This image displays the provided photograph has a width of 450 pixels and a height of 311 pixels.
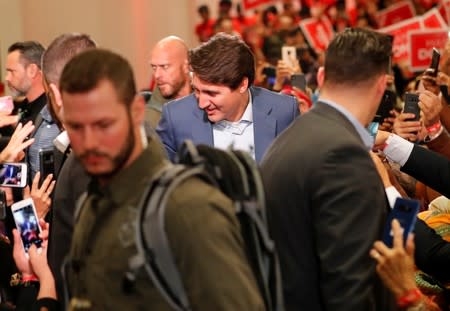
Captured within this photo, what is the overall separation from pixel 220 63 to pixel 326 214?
1960 millimetres

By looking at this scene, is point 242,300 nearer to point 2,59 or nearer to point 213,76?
point 213,76

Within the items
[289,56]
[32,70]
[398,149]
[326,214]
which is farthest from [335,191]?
[289,56]

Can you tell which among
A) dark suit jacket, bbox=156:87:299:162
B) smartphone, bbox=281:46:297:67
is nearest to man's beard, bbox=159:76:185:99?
A: smartphone, bbox=281:46:297:67

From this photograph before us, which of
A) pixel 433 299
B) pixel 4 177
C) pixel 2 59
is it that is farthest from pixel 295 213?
pixel 2 59

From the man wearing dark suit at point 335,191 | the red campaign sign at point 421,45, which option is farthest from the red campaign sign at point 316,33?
the man wearing dark suit at point 335,191

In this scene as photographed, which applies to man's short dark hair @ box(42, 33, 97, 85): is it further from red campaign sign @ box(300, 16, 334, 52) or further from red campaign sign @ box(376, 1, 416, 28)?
red campaign sign @ box(376, 1, 416, 28)

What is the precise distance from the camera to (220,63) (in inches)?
173

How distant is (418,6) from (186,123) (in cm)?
951

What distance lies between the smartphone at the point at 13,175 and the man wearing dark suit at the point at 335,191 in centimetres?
196

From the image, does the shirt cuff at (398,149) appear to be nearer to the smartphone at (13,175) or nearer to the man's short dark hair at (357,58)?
the man's short dark hair at (357,58)

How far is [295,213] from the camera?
261 cm

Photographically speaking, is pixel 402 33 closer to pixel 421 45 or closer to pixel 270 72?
pixel 421 45

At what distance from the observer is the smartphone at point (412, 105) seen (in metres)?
4.58

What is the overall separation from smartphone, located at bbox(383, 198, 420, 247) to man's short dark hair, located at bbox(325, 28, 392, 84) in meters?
0.39
